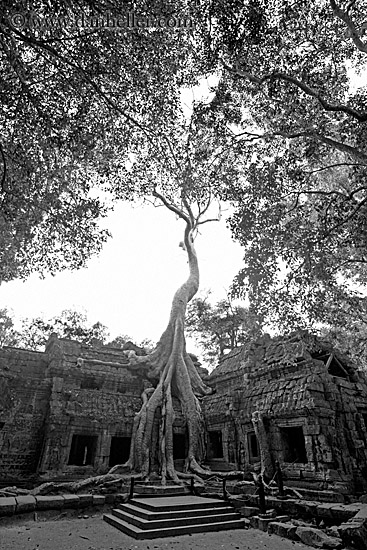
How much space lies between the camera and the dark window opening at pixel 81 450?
13570mm

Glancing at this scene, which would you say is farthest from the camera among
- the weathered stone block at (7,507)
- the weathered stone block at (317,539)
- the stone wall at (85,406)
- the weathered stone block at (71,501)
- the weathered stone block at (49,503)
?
the stone wall at (85,406)

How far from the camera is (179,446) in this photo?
1455cm

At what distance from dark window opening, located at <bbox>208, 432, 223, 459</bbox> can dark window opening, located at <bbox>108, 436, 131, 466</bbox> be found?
12.2 ft

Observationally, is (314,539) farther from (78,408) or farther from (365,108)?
(78,408)

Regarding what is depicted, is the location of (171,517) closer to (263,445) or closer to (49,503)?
(49,503)

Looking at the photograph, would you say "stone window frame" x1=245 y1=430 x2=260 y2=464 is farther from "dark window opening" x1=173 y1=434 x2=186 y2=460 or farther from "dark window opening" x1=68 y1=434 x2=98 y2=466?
"dark window opening" x1=68 y1=434 x2=98 y2=466

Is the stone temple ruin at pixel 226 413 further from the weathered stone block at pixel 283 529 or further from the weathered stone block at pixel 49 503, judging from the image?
the weathered stone block at pixel 49 503

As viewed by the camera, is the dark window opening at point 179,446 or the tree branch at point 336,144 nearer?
the tree branch at point 336,144

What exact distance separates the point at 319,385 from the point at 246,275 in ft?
14.5

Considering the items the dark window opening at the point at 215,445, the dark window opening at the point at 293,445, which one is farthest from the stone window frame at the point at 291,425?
the dark window opening at the point at 215,445

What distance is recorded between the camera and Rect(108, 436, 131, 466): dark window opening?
46.7ft

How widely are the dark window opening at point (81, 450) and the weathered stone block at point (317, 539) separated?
388 inches

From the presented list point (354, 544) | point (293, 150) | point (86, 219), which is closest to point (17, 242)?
point (86, 219)

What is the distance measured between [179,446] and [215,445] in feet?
5.57
